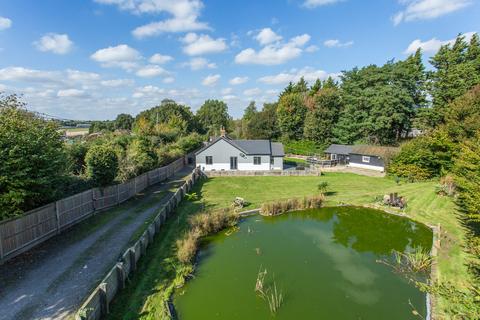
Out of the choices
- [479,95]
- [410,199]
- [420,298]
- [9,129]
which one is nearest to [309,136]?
[479,95]

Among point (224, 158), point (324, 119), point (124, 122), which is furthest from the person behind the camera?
point (124, 122)

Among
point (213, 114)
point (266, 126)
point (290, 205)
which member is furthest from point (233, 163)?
point (213, 114)

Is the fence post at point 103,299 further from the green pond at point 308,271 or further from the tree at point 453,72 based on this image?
the tree at point 453,72

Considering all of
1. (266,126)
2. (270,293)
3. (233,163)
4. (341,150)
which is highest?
(266,126)

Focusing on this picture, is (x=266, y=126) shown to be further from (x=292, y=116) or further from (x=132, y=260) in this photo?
(x=132, y=260)

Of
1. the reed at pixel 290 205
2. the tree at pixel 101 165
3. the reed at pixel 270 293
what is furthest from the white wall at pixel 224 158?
the reed at pixel 270 293

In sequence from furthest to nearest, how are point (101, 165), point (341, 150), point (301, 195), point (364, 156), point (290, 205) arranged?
point (341, 150)
point (364, 156)
point (301, 195)
point (290, 205)
point (101, 165)
